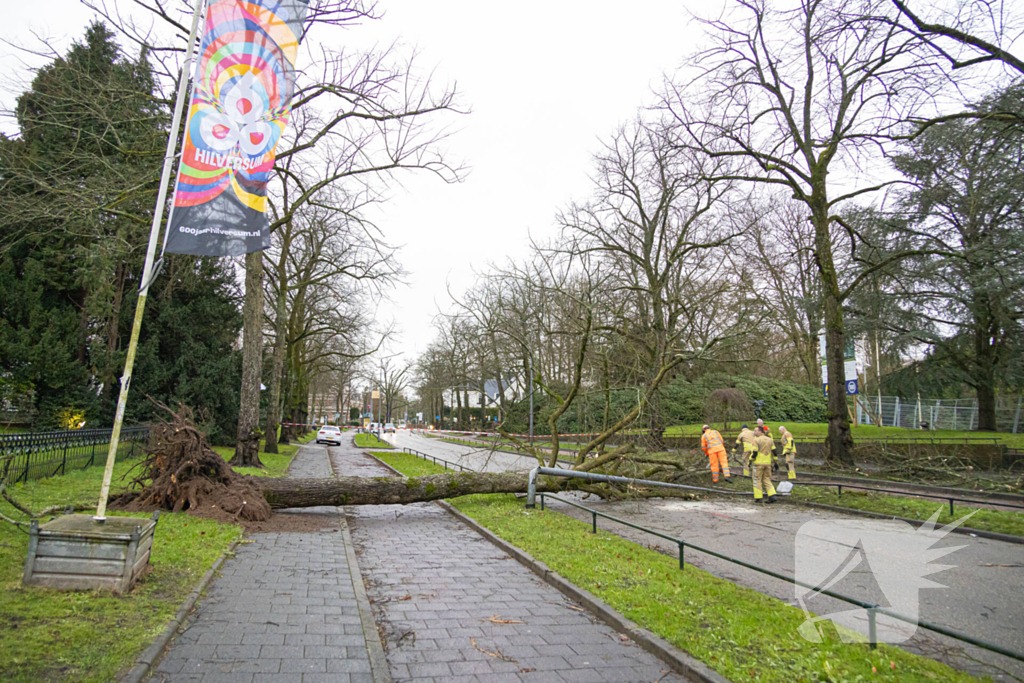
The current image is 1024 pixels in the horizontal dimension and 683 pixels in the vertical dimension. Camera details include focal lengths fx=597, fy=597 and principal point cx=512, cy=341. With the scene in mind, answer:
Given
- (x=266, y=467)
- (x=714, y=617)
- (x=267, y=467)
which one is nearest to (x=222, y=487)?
(x=714, y=617)

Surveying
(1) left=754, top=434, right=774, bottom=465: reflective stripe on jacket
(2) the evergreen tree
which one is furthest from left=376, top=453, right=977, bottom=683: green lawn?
(2) the evergreen tree

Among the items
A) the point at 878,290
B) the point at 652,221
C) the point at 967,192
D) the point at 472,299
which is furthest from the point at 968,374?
the point at 472,299

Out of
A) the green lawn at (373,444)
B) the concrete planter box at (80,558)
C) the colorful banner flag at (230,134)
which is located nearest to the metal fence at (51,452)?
the concrete planter box at (80,558)

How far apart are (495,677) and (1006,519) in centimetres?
1093

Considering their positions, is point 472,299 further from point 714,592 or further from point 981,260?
point 981,260

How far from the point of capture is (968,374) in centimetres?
2609

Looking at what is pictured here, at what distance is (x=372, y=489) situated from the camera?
11.3 m

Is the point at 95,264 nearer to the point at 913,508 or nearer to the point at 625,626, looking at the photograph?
the point at 625,626

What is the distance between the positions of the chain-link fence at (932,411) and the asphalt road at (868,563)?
2290 centimetres

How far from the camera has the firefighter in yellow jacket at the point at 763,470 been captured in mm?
13750

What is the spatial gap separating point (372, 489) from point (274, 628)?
6.13 metres

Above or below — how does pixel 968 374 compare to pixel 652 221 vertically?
below

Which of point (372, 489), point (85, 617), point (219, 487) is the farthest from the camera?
point (372, 489)

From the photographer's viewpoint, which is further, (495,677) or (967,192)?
(967,192)
